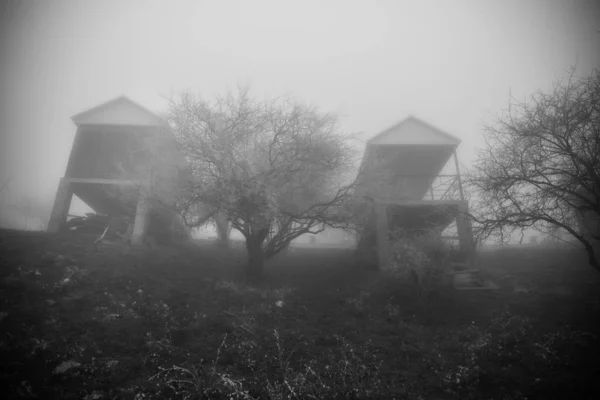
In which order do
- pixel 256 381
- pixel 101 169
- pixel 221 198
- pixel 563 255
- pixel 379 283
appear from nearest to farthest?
1. pixel 256 381
2. pixel 221 198
3. pixel 379 283
4. pixel 563 255
5. pixel 101 169

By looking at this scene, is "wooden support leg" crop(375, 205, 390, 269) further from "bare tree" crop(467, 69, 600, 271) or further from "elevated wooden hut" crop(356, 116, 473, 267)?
"bare tree" crop(467, 69, 600, 271)

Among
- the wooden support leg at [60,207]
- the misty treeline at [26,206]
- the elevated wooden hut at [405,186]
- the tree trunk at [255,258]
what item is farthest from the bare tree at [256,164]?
the misty treeline at [26,206]

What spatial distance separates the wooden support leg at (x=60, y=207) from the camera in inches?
672

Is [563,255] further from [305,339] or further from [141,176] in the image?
[141,176]

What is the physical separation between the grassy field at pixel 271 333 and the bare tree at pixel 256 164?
2.88 meters

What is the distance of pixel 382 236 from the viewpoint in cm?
1564

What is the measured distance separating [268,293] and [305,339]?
3175 mm

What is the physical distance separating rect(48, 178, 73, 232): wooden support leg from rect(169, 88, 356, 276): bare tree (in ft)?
33.1

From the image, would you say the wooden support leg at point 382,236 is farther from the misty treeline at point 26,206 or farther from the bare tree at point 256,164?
the misty treeline at point 26,206

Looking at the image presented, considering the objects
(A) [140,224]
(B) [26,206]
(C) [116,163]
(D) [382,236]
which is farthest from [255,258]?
(B) [26,206]

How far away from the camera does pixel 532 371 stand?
7086mm

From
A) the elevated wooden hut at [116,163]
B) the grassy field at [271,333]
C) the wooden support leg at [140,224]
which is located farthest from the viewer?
the elevated wooden hut at [116,163]

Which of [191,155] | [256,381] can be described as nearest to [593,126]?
[256,381]

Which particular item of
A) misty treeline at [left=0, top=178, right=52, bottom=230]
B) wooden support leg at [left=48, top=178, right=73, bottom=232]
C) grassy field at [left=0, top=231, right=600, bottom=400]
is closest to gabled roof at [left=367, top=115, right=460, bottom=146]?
grassy field at [left=0, top=231, right=600, bottom=400]
